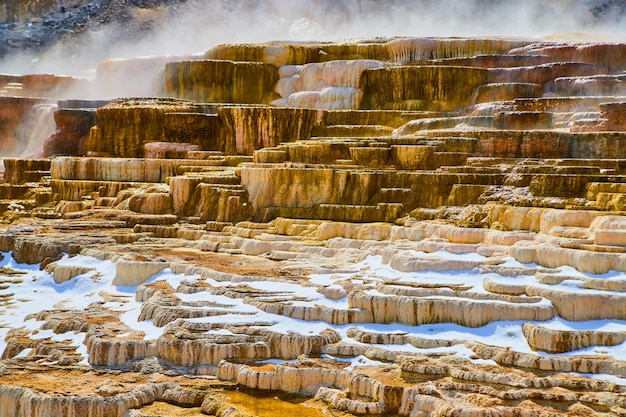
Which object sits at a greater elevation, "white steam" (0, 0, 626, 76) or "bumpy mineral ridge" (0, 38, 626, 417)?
"white steam" (0, 0, 626, 76)

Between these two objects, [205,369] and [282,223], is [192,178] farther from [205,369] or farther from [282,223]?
[205,369]

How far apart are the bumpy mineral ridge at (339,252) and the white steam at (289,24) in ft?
57.2

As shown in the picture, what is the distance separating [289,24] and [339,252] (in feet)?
106

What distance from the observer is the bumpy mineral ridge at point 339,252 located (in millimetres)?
8328

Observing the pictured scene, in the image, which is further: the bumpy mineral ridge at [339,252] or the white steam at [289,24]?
the white steam at [289,24]

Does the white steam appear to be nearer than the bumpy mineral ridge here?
No

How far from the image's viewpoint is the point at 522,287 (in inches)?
389

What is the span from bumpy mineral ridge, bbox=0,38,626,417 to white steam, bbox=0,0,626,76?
57.2 feet

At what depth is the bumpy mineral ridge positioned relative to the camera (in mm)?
8328

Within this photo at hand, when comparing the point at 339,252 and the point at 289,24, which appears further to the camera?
the point at 289,24

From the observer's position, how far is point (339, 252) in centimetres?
1259

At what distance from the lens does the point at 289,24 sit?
43.4m

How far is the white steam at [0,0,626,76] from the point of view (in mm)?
40219

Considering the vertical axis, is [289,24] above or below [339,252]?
above
